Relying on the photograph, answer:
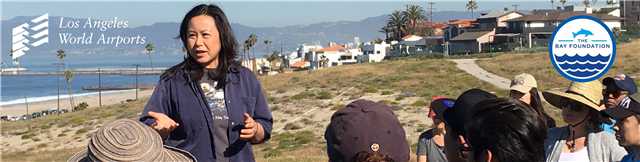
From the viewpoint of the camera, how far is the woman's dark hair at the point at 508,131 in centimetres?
212

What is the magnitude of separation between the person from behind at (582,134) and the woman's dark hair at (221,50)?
9.60 ft

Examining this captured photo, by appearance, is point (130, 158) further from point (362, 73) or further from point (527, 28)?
point (527, 28)

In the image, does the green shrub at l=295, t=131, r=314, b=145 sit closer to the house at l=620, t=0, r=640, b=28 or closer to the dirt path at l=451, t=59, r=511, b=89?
the dirt path at l=451, t=59, r=511, b=89

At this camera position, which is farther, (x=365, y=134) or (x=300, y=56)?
(x=300, y=56)

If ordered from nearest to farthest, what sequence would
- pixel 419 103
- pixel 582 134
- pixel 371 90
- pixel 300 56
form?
pixel 582 134, pixel 419 103, pixel 371 90, pixel 300 56

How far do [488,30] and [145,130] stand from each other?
8877 cm

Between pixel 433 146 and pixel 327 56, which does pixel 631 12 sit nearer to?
pixel 327 56

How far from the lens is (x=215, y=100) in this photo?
336 centimetres

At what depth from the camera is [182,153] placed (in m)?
2.79

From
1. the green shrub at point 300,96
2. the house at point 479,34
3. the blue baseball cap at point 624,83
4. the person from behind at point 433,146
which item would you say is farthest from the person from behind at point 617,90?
the house at point 479,34

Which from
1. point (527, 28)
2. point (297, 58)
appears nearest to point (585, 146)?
point (527, 28)

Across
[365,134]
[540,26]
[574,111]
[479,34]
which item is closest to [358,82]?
[540,26]

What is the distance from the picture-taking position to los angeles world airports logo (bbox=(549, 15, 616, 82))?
684 cm

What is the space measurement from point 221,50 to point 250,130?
657mm
